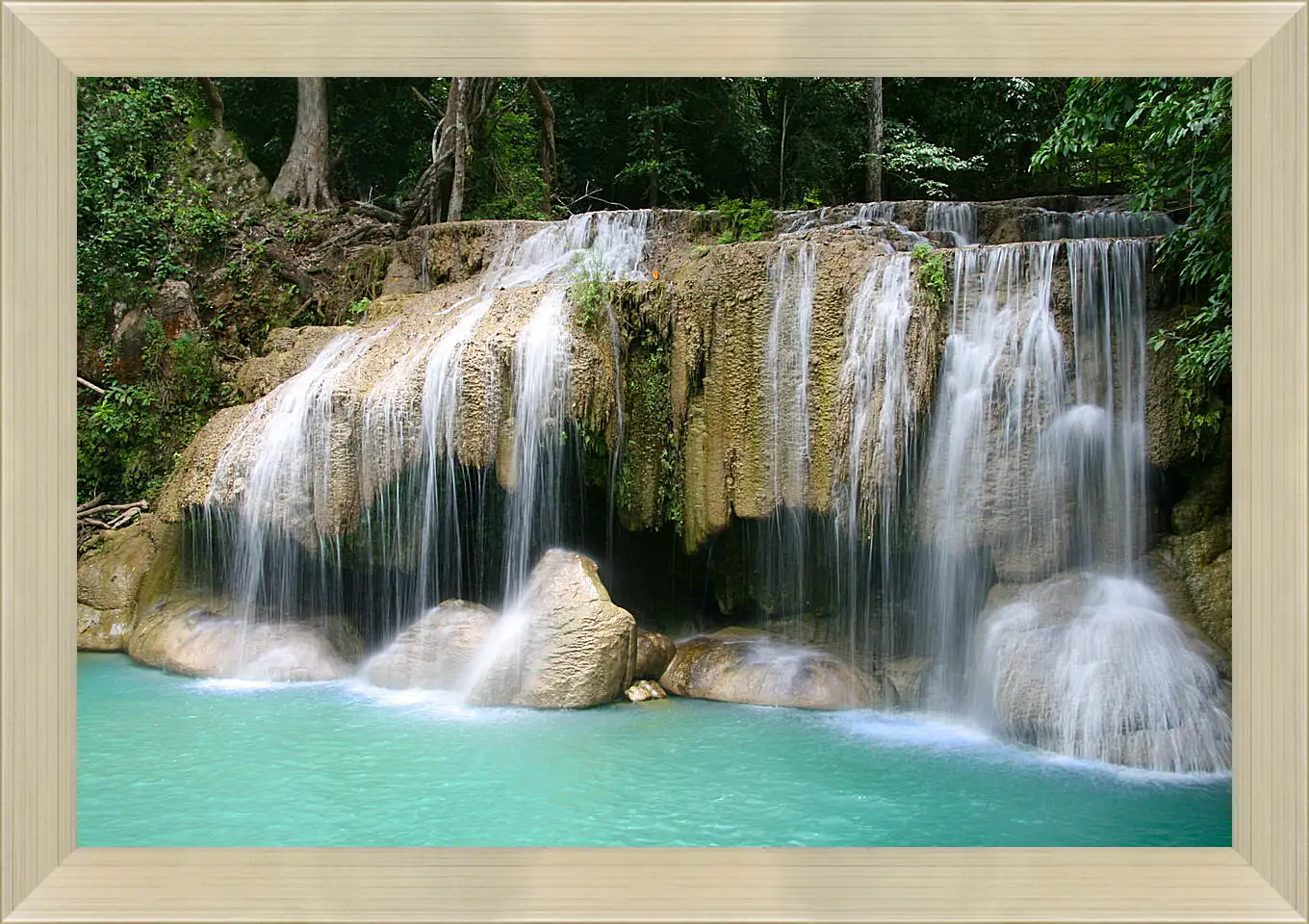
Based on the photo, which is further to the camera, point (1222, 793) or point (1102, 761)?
point (1102, 761)

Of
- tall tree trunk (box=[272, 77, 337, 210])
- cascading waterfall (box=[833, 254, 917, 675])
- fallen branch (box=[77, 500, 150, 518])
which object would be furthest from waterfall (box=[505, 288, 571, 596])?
tall tree trunk (box=[272, 77, 337, 210])

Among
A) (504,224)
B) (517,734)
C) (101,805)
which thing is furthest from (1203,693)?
(504,224)

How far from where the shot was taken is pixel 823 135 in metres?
12.0

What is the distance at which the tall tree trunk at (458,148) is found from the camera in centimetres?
1012

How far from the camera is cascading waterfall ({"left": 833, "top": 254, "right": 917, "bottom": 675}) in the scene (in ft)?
19.2

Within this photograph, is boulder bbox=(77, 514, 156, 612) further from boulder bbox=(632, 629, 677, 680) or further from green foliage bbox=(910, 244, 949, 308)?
green foliage bbox=(910, 244, 949, 308)

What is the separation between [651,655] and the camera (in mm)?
6250

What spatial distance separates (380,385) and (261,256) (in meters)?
4.32

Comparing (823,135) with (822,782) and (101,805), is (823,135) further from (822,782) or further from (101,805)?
(101,805)

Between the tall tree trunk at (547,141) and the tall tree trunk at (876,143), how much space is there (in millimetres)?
3528

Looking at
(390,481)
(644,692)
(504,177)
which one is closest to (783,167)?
(504,177)

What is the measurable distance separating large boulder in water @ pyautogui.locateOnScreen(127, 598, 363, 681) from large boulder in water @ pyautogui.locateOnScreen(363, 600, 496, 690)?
1.61ft

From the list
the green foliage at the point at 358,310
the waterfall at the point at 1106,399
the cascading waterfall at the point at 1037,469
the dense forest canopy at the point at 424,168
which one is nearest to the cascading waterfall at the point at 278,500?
the green foliage at the point at 358,310
